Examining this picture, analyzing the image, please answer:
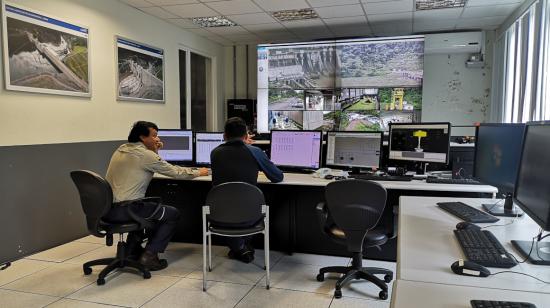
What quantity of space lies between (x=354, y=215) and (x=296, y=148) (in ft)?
4.34

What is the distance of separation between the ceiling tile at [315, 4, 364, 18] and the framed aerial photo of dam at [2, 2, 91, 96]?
9.80 feet

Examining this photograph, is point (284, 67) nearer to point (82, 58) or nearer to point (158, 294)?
point (82, 58)

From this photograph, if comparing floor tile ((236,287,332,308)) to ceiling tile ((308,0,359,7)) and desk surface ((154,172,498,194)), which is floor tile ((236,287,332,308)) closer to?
desk surface ((154,172,498,194))

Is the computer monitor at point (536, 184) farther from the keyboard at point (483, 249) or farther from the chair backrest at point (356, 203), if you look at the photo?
the chair backrest at point (356, 203)

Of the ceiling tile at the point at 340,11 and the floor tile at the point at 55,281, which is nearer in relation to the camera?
the floor tile at the point at 55,281

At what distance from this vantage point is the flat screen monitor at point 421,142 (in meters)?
3.29

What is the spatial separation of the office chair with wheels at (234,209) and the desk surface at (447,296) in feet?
5.53

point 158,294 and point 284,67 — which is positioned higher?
point 284,67

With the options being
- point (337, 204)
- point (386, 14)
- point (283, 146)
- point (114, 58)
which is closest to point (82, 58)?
point (114, 58)

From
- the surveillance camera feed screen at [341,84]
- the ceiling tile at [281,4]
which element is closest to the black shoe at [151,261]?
the ceiling tile at [281,4]

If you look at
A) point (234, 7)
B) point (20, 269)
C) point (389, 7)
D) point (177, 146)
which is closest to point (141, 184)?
point (177, 146)

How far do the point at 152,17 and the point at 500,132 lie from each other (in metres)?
4.73

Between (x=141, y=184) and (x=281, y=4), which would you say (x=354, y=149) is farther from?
(x=281, y=4)

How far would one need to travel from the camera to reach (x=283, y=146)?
152 inches
